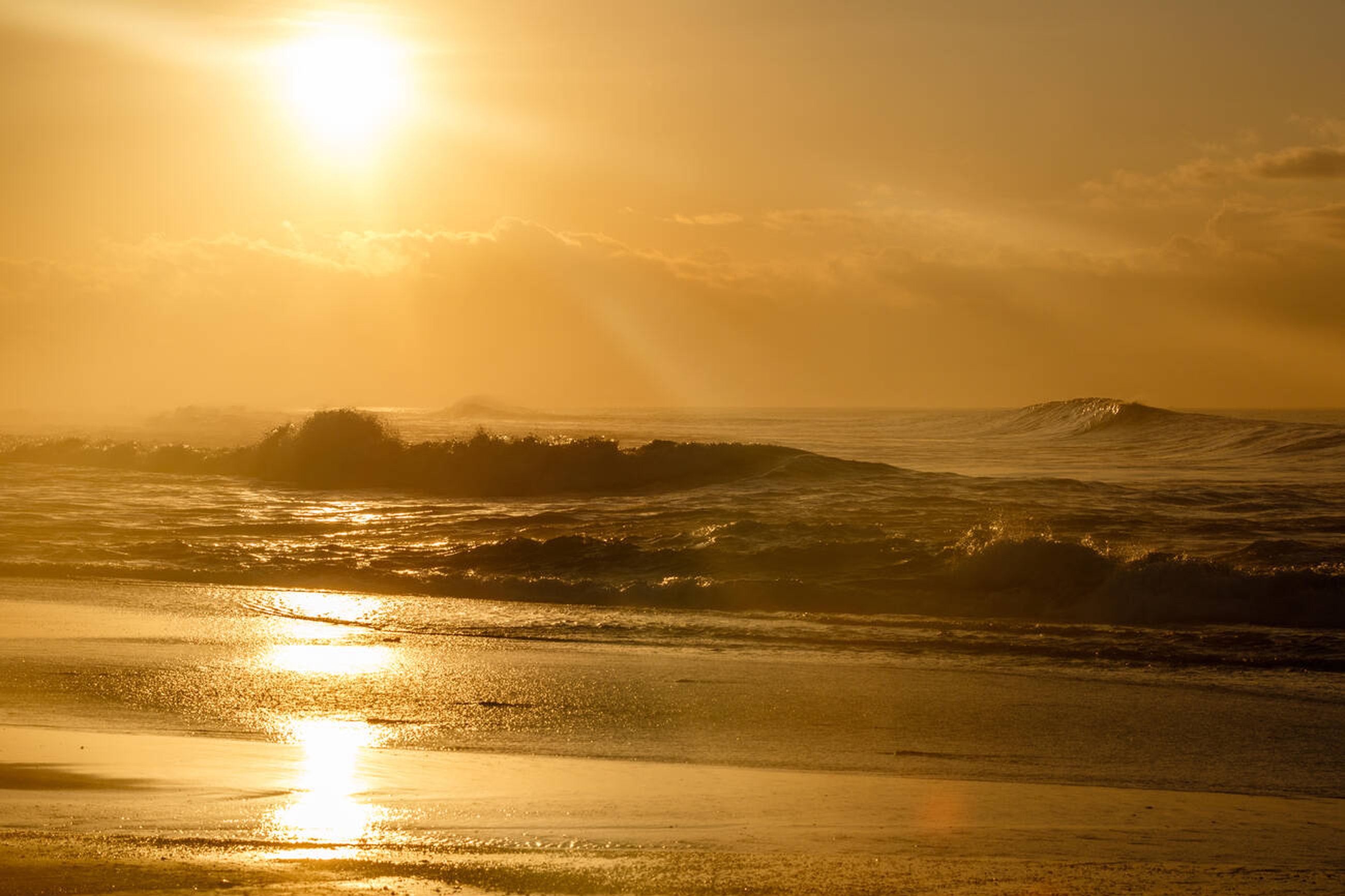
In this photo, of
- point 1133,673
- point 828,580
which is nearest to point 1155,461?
point 828,580

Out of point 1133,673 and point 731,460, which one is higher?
point 731,460

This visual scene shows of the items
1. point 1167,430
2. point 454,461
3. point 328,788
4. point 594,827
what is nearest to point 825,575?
point 328,788

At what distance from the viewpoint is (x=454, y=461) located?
2758 cm

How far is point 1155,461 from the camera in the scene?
30.0 meters

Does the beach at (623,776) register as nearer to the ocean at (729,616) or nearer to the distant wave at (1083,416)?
the ocean at (729,616)

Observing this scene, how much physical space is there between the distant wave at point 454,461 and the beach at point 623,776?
15949 mm

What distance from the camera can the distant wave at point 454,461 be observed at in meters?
25.7

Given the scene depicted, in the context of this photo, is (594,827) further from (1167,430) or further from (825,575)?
(1167,430)

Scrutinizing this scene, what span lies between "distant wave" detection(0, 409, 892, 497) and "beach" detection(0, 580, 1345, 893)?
52.3 ft

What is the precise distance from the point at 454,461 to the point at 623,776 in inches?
873

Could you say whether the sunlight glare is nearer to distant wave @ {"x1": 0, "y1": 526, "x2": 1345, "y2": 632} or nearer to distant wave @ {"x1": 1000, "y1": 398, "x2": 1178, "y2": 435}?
distant wave @ {"x1": 0, "y1": 526, "x2": 1345, "y2": 632}

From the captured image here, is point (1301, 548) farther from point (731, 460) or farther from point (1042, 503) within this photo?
point (731, 460)

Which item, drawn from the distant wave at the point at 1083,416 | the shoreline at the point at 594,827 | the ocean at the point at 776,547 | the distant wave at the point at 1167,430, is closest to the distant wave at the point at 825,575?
the ocean at the point at 776,547

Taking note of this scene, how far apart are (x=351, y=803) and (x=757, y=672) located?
412 centimetres
